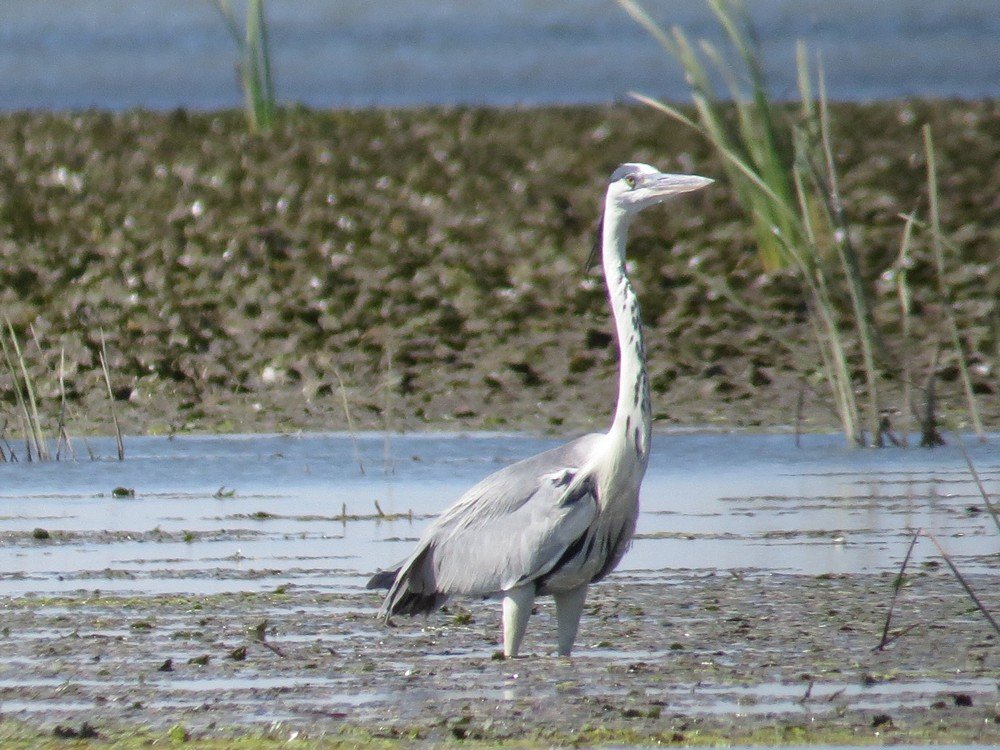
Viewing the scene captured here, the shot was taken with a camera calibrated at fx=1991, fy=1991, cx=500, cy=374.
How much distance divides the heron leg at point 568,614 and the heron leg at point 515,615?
0.10 metres

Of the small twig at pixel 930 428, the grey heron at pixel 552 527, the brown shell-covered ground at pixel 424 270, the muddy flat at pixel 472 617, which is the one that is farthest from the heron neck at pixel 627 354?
the small twig at pixel 930 428

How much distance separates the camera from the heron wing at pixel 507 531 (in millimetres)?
6562

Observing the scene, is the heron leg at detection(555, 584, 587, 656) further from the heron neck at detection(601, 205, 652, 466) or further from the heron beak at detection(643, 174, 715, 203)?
the heron beak at detection(643, 174, 715, 203)

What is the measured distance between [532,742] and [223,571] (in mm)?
3351

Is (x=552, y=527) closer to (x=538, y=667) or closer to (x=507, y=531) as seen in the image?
(x=507, y=531)

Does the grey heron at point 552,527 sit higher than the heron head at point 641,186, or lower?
lower

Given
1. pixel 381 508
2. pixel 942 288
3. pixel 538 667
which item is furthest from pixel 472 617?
pixel 942 288

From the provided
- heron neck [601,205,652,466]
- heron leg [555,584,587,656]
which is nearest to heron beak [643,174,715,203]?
heron neck [601,205,652,466]

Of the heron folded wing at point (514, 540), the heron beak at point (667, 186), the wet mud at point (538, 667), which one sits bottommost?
the wet mud at point (538, 667)

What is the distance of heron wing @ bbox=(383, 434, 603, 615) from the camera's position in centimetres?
656

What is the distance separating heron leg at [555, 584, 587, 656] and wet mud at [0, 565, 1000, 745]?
6 centimetres

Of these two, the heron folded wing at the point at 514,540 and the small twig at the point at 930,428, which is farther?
the small twig at the point at 930,428

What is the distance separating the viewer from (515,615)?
657 cm

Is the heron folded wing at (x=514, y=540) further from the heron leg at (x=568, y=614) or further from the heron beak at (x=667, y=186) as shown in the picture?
the heron beak at (x=667, y=186)
